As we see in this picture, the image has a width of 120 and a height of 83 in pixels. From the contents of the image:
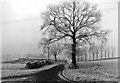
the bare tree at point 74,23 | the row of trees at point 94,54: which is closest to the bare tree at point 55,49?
the bare tree at point 74,23

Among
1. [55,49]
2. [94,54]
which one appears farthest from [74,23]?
[94,54]

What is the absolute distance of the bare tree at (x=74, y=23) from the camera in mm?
8398

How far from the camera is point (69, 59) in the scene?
8.84 m

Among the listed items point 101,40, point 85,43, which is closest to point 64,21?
point 85,43

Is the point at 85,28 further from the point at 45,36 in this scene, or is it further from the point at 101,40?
the point at 45,36

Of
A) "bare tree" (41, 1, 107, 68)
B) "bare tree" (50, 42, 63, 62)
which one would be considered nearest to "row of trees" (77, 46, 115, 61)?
"bare tree" (41, 1, 107, 68)

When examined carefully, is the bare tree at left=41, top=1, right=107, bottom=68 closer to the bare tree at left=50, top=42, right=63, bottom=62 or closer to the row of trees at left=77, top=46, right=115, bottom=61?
the bare tree at left=50, top=42, right=63, bottom=62

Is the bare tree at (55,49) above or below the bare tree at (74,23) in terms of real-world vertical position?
below

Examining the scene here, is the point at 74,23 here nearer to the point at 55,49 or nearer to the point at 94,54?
the point at 55,49

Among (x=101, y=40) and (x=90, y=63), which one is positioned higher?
(x=101, y=40)

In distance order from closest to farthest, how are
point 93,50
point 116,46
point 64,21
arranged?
point 116,46 → point 93,50 → point 64,21

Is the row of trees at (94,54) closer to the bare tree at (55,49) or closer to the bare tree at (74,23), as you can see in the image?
the bare tree at (74,23)

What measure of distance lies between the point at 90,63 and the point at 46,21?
3.13m

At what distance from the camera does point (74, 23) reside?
8.44 meters
